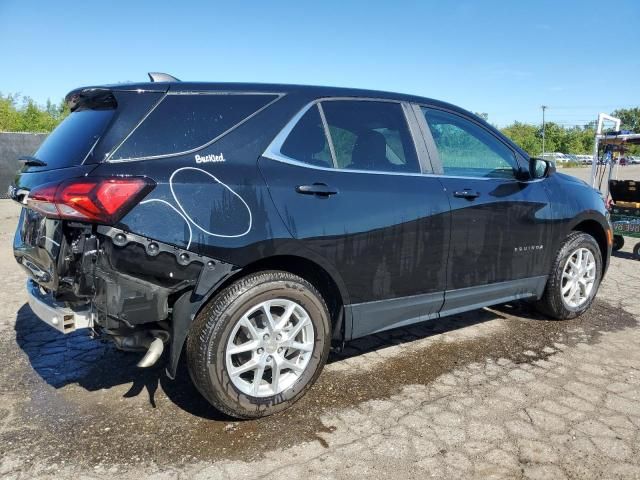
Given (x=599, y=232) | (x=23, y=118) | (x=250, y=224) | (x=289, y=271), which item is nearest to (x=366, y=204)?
(x=289, y=271)

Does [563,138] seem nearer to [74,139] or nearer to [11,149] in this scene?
[11,149]

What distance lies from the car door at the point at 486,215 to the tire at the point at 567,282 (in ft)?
0.50

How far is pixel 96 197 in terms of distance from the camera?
2.46 metres

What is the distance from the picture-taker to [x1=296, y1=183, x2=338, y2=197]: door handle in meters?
2.98

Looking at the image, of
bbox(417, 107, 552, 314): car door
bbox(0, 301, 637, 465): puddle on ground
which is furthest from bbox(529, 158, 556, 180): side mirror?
bbox(0, 301, 637, 465): puddle on ground

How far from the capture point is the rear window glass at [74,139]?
2695 millimetres

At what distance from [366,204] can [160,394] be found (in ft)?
5.68

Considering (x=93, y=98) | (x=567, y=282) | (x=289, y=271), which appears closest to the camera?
(x=93, y=98)

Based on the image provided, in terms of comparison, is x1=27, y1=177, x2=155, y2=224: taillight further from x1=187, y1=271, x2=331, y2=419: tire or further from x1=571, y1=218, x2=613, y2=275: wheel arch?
x1=571, y1=218, x2=613, y2=275: wheel arch

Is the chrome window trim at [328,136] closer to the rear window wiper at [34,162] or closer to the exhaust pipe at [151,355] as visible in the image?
the exhaust pipe at [151,355]

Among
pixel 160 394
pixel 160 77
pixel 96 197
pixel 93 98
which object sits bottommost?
pixel 160 394

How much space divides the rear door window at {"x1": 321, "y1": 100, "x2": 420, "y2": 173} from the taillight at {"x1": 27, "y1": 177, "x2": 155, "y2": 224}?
1229mm

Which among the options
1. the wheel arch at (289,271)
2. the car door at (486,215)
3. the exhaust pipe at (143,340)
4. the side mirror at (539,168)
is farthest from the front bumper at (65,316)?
the side mirror at (539,168)

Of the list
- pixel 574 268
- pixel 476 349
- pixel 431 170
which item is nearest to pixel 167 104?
pixel 431 170
